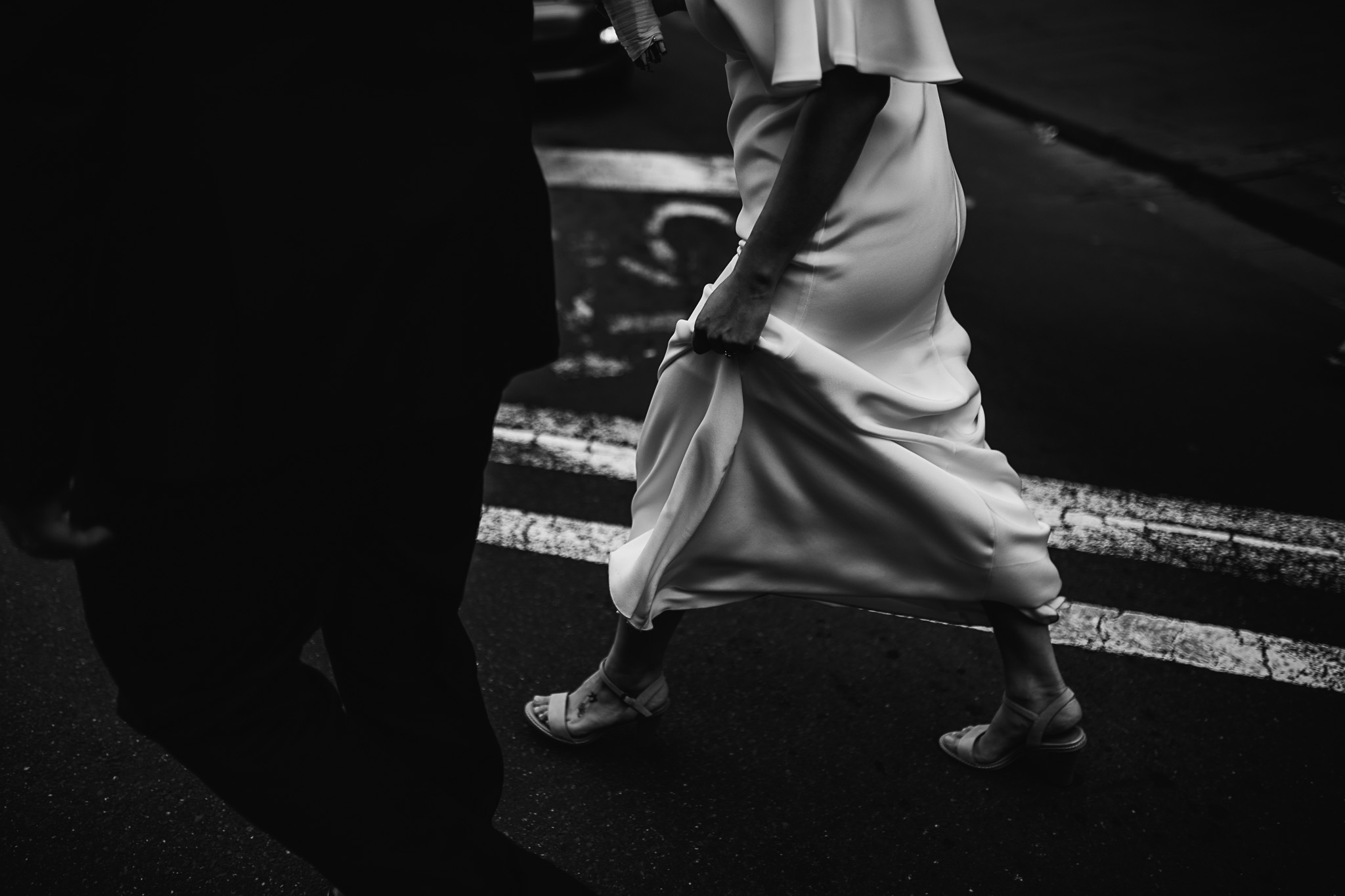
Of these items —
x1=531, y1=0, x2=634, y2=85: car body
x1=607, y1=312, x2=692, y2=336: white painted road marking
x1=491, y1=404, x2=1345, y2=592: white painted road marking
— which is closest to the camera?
x1=491, y1=404, x2=1345, y2=592: white painted road marking

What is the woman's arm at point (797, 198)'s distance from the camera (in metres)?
1.62

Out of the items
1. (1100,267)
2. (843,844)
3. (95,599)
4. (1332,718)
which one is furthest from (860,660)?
(1100,267)

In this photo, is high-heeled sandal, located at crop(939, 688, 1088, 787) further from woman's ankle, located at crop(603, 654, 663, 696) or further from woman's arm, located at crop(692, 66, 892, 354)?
woman's arm, located at crop(692, 66, 892, 354)

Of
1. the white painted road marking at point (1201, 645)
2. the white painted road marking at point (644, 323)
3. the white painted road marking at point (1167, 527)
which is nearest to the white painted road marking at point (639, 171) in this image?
the white painted road marking at point (644, 323)

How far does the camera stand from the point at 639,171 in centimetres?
601

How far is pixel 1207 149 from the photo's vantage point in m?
6.23

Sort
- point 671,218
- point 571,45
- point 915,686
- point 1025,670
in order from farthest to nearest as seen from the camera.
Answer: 1. point 571,45
2. point 671,218
3. point 915,686
4. point 1025,670

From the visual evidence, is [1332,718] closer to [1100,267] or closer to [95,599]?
[95,599]

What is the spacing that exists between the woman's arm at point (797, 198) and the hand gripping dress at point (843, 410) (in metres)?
0.04

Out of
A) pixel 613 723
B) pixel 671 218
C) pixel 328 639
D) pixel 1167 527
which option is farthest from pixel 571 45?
pixel 328 639

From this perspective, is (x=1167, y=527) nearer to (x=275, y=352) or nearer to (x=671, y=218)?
(x=275, y=352)

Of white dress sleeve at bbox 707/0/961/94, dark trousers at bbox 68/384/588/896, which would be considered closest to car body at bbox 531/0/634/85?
white dress sleeve at bbox 707/0/961/94

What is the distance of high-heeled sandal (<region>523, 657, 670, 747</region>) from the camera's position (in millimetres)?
2180

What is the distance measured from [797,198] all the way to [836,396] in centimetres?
33
